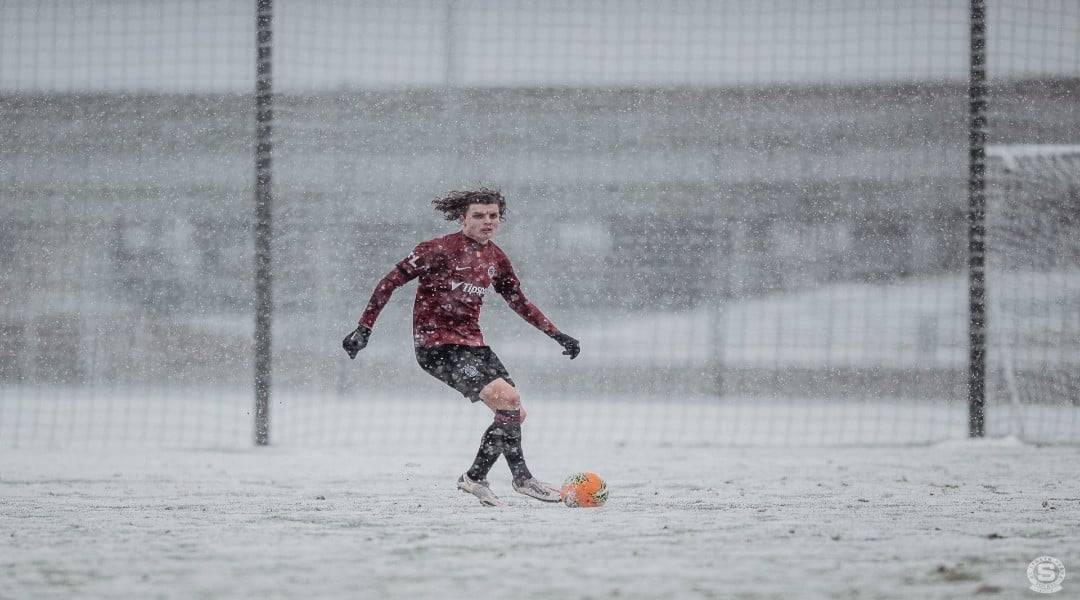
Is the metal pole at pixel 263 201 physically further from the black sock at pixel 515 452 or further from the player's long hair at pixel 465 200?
the black sock at pixel 515 452

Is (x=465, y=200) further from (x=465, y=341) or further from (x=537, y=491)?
(x=537, y=491)

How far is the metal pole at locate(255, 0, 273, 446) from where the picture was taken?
8227 mm

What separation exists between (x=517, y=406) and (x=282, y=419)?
7.49 m

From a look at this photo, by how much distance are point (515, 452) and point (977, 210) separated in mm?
4289

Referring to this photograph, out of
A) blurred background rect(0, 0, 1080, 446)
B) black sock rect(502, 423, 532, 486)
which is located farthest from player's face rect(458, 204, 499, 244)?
blurred background rect(0, 0, 1080, 446)

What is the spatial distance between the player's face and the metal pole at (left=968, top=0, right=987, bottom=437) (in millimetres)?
3986

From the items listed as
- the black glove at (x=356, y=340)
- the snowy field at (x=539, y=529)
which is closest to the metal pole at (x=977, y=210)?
the snowy field at (x=539, y=529)

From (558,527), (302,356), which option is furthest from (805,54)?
(302,356)

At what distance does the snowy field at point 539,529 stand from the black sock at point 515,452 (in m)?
0.13

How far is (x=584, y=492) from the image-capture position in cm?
529

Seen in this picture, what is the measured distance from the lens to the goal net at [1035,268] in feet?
29.7

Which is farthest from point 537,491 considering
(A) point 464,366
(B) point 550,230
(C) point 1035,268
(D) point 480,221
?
(B) point 550,230

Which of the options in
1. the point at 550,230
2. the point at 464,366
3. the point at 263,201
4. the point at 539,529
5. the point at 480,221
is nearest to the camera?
the point at 539,529

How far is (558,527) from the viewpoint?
15.2 feet
